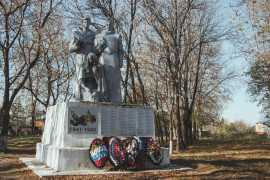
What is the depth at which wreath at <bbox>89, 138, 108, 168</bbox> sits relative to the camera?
24.9 ft

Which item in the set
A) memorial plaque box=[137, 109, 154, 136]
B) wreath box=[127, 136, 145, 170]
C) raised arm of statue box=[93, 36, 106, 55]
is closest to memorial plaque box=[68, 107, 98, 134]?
wreath box=[127, 136, 145, 170]

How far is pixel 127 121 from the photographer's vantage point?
8.92m

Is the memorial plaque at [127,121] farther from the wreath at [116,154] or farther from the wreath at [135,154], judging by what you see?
the wreath at [116,154]

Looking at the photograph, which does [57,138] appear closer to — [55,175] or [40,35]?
[55,175]

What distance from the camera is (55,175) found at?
682cm

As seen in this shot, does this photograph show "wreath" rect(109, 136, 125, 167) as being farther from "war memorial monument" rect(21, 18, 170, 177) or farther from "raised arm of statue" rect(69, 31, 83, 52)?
"raised arm of statue" rect(69, 31, 83, 52)

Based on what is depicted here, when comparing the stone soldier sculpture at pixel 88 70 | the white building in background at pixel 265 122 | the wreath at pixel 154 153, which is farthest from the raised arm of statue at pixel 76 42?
the white building in background at pixel 265 122

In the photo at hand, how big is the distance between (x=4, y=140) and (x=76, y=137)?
345 inches

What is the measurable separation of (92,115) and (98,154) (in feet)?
4.24

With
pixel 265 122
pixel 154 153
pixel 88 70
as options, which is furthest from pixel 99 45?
pixel 265 122

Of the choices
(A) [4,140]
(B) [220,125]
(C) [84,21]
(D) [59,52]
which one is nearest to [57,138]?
(C) [84,21]

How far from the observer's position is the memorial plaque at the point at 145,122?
9.10 metres

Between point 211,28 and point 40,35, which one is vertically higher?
point 211,28

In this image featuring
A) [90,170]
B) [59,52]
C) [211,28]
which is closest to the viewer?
[90,170]
